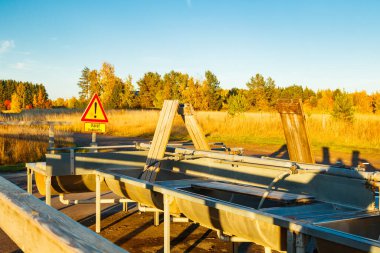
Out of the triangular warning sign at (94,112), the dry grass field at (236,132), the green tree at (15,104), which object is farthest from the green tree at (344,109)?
the green tree at (15,104)

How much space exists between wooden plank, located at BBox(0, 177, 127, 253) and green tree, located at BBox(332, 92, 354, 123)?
2381 cm

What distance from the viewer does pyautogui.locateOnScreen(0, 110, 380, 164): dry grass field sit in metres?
15.6

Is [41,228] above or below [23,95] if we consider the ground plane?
below

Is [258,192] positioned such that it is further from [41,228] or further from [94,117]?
[94,117]

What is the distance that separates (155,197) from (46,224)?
332cm

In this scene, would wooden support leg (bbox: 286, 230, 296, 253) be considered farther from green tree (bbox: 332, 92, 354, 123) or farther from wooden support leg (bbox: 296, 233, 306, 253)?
green tree (bbox: 332, 92, 354, 123)

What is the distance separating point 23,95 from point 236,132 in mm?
84755

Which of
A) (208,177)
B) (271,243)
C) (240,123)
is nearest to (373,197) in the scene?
(271,243)

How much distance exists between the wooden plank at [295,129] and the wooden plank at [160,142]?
1592 millimetres

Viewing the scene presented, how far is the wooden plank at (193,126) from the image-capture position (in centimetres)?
667

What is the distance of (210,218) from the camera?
3896 millimetres

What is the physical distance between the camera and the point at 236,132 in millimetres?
27078

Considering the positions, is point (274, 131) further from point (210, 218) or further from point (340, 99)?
point (210, 218)

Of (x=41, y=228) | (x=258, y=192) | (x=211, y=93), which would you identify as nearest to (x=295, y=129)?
(x=258, y=192)
